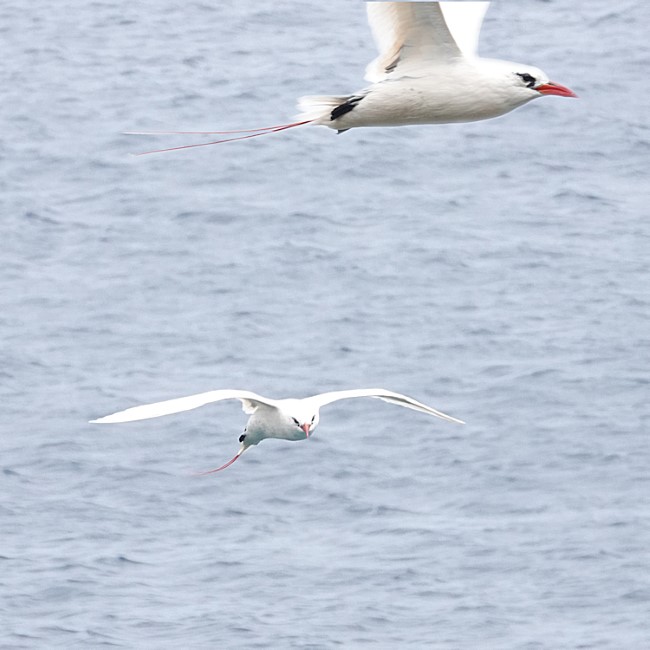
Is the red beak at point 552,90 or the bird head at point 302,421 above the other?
the red beak at point 552,90

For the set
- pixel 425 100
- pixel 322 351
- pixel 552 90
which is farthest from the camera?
pixel 322 351

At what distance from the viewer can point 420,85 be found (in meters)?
12.1

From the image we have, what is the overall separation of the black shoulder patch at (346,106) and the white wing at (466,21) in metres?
2.17

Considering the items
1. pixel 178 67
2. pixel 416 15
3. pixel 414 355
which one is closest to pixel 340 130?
pixel 416 15

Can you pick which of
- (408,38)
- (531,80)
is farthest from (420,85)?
(531,80)

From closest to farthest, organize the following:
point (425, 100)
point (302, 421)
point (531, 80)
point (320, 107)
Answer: point (425, 100), point (320, 107), point (531, 80), point (302, 421)

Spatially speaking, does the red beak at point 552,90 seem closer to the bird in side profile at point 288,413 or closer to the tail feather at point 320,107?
the tail feather at point 320,107

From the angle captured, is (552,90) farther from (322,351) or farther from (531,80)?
(322,351)

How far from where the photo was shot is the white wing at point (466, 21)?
14141 mm

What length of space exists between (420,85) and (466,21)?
7.65 feet

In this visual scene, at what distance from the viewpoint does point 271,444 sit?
2777 centimetres

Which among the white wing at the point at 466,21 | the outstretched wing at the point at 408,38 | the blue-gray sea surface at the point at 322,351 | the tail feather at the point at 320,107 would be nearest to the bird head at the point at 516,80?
the outstretched wing at the point at 408,38

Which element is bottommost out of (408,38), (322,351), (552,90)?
(322,351)

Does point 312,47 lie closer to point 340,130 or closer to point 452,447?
point 452,447
